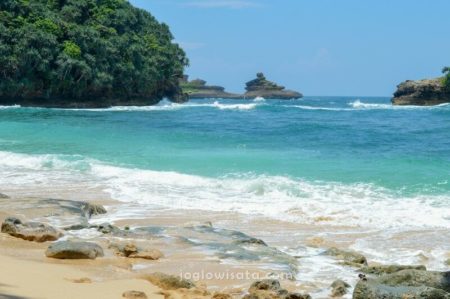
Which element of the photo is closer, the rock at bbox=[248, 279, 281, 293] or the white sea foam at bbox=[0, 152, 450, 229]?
the rock at bbox=[248, 279, 281, 293]

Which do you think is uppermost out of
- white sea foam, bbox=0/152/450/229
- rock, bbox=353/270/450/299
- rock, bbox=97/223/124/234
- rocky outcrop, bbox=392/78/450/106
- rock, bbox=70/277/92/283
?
rocky outcrop, bbox=392/78/450/106

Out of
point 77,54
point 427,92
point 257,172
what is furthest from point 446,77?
point 257,172

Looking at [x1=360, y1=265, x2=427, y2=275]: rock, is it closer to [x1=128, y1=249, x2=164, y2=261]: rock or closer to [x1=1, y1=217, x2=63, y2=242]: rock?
[x1=128, y1=249, x2=164, y2=261]: rock

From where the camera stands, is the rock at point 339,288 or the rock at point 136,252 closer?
the rock at point 339,288

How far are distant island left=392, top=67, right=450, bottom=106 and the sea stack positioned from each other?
191ft

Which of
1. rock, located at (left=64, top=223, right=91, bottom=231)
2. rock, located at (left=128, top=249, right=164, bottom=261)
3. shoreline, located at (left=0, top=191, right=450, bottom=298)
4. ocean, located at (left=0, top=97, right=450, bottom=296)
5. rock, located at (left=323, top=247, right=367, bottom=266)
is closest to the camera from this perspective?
shoreline, located at (left=0, top=191, right=450, bottom=298)

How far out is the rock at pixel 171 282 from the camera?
22.1 ft

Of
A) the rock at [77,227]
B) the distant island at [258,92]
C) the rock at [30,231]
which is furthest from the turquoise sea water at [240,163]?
the distant island at [258,92]

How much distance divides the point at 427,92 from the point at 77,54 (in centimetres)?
4755

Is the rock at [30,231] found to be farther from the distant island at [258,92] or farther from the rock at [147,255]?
the distant island at [258,92]

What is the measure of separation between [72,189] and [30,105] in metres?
44.3

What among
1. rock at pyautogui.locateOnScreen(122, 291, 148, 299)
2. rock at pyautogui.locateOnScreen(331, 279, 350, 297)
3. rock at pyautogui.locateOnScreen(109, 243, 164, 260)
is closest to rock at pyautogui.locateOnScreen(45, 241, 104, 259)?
rock at pyautogui.locateOnScreen(109, 243, 164, 260)

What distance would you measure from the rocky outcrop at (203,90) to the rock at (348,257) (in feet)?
449

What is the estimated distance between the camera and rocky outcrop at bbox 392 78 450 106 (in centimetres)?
7844
